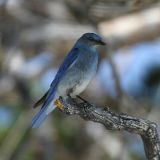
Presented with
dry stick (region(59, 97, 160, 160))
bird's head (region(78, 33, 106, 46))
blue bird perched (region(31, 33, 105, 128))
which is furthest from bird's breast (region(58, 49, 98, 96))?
dry stick (region(59, 97, 160, 160))

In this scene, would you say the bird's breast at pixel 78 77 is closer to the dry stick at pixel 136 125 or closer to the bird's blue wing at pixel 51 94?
the bird's blue wing at pixel 51 94

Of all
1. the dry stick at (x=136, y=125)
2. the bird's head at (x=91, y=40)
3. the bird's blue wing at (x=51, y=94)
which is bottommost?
the dry stick at (x=136, y=125)

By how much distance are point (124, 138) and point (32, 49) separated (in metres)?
1.42

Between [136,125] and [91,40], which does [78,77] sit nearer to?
[91,40]

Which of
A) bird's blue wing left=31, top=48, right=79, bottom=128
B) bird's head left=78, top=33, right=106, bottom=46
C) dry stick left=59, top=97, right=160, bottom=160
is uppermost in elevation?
bird's head left=78, top=33, right=106, bottom=46

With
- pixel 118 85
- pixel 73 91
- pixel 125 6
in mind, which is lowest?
pixel 73 91

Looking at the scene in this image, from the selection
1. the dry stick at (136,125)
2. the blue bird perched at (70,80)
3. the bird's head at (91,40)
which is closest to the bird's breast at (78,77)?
the blue bird perched at (70,80)

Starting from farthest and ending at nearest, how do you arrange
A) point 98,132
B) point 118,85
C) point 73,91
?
point 98,132
point 118,85
point 73,91

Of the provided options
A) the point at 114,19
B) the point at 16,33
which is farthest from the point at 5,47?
the point at 114,19

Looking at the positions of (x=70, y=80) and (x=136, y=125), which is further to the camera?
(x=70, y=80)

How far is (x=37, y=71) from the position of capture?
7188 millimetres

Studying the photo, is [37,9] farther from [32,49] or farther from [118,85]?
[118,85]

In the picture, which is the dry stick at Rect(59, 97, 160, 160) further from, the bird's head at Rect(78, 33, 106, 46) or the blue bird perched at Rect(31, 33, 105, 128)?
the bird's head at Rect(78, 33, 106, 46)

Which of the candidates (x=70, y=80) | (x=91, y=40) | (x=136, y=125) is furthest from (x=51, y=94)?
(x=136, y=125)
